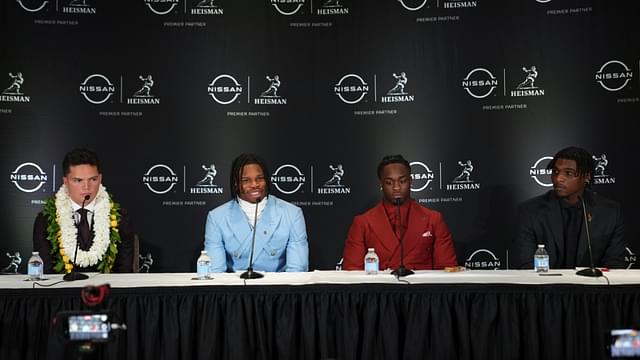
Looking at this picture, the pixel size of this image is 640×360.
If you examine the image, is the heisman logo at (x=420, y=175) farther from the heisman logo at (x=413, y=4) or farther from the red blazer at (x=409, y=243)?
the heisman logo at (x=413, y=4)

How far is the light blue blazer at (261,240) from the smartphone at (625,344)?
2718 mm

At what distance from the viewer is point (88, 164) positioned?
483 cm

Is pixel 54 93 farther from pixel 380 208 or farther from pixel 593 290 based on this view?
pixel 593 290

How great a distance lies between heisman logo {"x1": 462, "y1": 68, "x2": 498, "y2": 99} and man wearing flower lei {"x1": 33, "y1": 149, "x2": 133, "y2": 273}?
3079 mm

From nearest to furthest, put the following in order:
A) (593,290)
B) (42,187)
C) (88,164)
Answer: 1. (593,290)
2. (88,164)
3. (42,187)

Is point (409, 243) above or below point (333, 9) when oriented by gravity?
below

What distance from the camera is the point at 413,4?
607 cm

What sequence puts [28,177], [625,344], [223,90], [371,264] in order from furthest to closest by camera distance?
1. [223,90]
2. [28,177]
3. [371,264]
4. [625,344]

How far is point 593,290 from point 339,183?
2.79 metres

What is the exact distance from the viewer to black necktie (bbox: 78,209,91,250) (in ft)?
15.6

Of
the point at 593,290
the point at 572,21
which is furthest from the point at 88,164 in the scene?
the point at 572,21

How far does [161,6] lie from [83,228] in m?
2.24

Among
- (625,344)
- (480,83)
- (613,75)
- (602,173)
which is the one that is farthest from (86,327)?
(613,75)

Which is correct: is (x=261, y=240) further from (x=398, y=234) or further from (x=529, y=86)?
(x=529, y=86)
